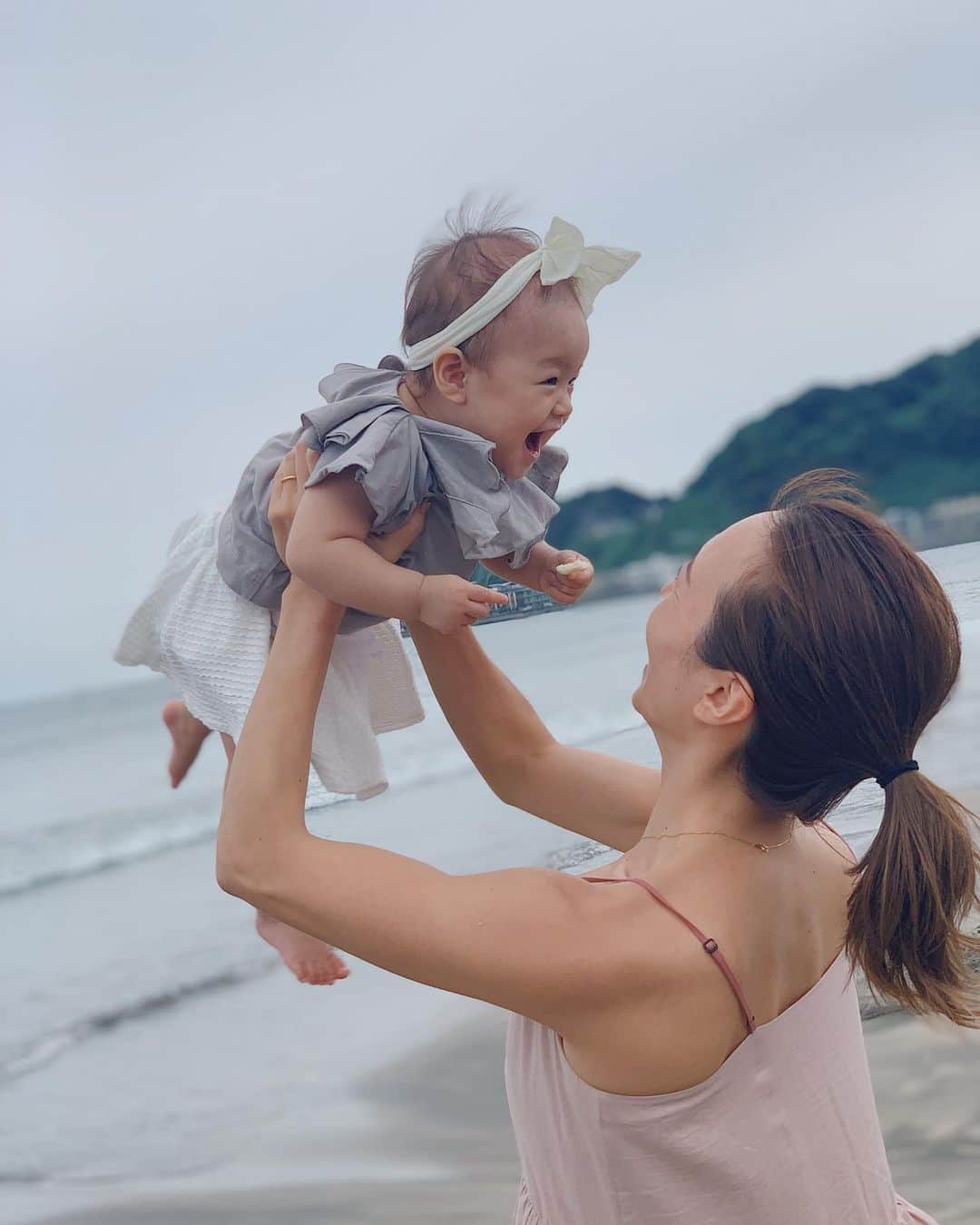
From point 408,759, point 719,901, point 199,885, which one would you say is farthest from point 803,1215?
point 199,885

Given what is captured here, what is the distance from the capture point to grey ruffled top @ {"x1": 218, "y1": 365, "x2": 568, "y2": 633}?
138 centimetres

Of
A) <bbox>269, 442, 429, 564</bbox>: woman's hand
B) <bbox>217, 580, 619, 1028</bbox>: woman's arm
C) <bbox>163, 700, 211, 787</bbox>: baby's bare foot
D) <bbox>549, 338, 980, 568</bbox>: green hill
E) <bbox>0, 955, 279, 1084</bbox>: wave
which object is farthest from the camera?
<bbox>549, 338, 980, 568</bbox>: green hill

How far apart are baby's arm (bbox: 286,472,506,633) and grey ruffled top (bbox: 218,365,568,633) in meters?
0.03

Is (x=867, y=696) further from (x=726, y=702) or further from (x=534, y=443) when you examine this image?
(x=534, y=443)

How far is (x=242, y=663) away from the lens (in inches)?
65.6

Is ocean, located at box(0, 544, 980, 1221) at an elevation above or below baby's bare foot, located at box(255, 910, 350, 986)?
below

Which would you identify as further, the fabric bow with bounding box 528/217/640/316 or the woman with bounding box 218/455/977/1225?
the fabric bow with bounding box 528/217/640/316

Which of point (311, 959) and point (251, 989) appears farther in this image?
point (251, 989)

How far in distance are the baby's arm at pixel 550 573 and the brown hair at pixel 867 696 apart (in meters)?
0.32

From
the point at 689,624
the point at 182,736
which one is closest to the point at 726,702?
the point at 689,624

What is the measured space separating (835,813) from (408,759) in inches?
86.0

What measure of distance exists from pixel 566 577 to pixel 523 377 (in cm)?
A: 24

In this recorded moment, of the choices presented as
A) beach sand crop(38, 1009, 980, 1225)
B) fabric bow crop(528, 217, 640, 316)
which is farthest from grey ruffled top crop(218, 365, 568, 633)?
beach sand crop(38, 1009, 980, 1225)

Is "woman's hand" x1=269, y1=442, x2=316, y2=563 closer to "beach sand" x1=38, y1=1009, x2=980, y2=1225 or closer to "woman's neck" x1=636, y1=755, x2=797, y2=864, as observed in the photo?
"woman's neck" x1=636, y1=755, x2=797, y2=864
